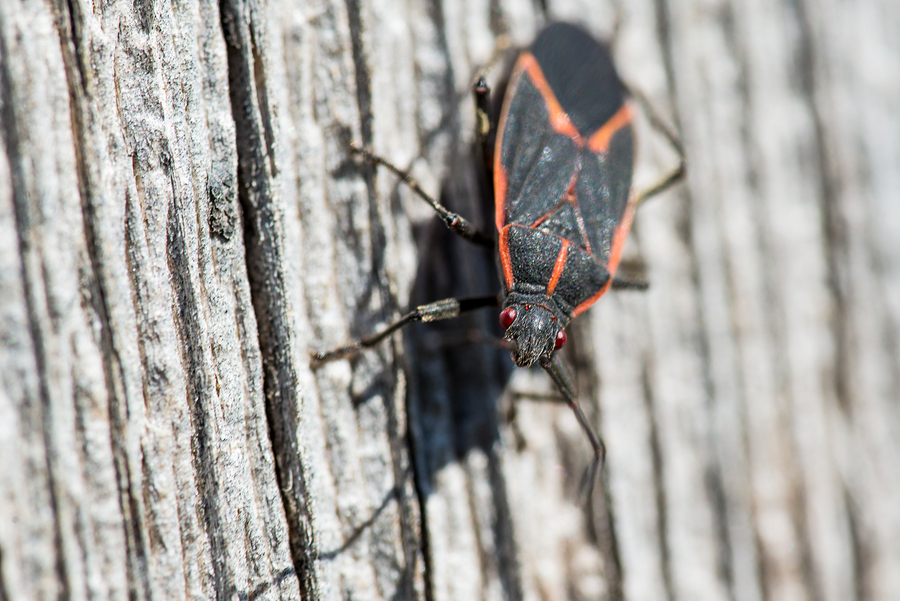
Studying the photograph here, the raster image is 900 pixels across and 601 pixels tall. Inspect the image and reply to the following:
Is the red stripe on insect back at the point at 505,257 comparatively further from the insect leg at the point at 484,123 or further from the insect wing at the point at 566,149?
the insect leg at the point at 484,123

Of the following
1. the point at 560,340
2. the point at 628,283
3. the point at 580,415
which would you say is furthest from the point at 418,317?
the point at 628,283

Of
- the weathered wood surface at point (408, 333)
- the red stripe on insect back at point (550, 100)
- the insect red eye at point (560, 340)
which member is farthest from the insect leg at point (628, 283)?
the red stripe on insect back at point (550, 100)

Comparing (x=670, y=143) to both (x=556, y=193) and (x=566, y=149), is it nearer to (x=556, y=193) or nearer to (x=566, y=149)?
(x=566, y=149)

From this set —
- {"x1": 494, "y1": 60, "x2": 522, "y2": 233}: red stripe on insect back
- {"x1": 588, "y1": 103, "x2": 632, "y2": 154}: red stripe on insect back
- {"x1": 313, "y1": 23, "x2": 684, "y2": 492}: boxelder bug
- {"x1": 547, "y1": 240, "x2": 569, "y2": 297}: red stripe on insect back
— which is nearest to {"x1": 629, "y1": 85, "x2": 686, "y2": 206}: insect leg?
{"x1": 313, "y1": 23, "x2": 684, "y2": 492}: boxelder bug

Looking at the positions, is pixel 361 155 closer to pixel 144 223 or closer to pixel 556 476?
pixel 144 223

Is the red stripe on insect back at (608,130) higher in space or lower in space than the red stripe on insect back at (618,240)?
higher

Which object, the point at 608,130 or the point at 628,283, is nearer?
the point at 628,283
